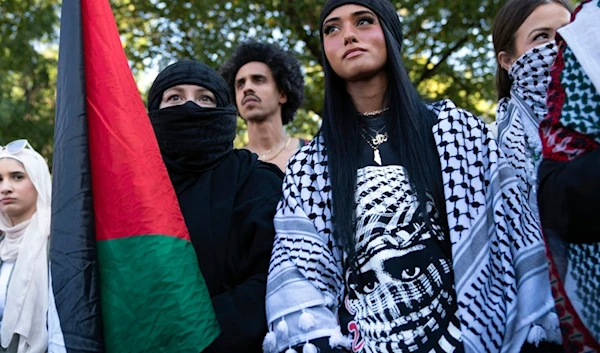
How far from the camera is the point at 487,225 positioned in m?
2.49

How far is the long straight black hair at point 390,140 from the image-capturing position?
8.63ft

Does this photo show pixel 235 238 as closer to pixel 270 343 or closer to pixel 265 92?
pixel 270 343

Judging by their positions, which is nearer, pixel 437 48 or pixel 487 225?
pixel 487 225

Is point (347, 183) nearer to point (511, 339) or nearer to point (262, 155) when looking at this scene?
point (511, 339)

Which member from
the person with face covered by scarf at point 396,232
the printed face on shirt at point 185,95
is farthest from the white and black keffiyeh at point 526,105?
the printed face on shirt at point 185,95

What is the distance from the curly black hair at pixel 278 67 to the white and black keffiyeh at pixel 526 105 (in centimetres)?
243

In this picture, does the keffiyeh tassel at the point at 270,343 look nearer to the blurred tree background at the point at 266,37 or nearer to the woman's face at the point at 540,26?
the woman's face at the point at 540,26

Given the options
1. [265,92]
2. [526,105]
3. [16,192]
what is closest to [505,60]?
[526,105]

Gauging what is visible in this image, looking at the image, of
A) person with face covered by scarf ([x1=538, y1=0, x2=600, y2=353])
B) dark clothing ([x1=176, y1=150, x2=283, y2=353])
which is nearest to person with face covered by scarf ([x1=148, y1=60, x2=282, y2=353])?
dark clothing ([x1=176, y1=150, x2=283, y2=353])

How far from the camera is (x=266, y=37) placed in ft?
30.3

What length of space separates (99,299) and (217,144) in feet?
3.09

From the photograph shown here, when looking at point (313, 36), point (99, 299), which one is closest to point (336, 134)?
point (99, 299)

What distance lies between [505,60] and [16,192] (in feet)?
10.8

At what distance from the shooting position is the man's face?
5293 millimetres
